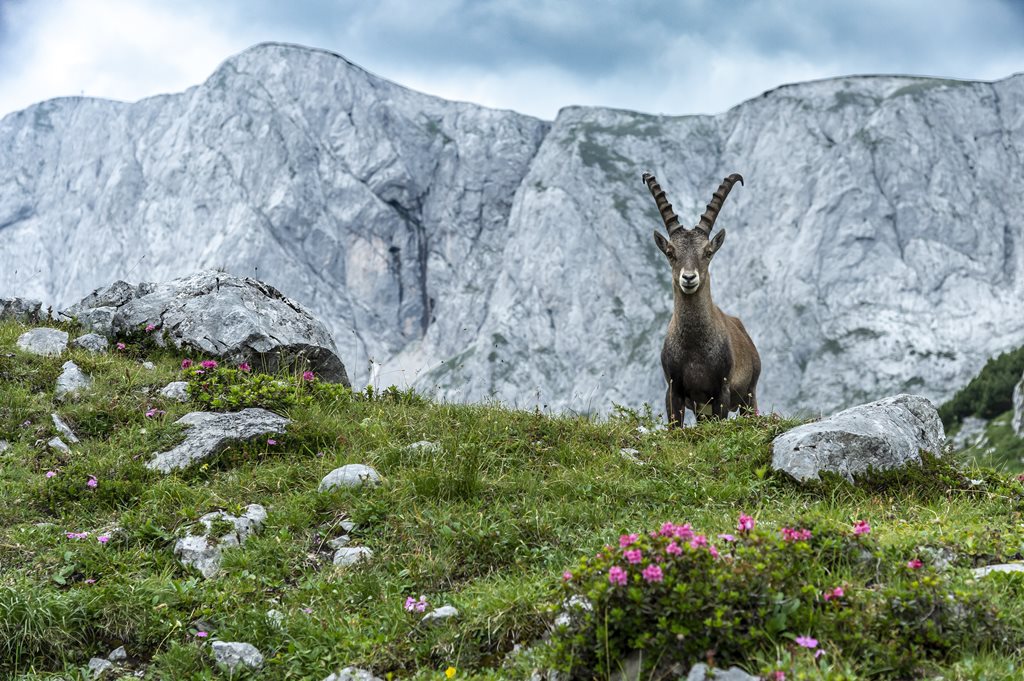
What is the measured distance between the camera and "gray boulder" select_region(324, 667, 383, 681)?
556 centimetres

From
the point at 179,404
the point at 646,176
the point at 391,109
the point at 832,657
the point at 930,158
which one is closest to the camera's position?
the point at 832,657

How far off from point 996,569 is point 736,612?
7.02ft

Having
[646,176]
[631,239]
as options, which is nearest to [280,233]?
[631,239]

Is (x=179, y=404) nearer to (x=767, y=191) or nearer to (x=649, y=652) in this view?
(x=649, y=652)

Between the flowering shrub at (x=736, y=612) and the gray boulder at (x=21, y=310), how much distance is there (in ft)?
37.4

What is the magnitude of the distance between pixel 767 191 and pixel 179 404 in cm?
12548

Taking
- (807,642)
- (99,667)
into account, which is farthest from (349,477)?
(807,642)

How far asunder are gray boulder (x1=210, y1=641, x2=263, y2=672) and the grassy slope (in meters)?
0.09

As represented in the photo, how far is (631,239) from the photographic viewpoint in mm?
131250

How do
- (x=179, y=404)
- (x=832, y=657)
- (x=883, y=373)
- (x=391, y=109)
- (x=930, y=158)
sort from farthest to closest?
(x=391, y=109), (x=930, y=158), (x=883, y=373), (x=179, y=404), (x=832, y=657)

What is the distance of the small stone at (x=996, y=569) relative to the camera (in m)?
5.72

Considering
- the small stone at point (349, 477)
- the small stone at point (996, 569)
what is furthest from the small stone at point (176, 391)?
the small stone at point (996, 569)

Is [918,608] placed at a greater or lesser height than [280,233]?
lesser

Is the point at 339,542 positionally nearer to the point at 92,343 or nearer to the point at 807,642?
the point at 807,642
